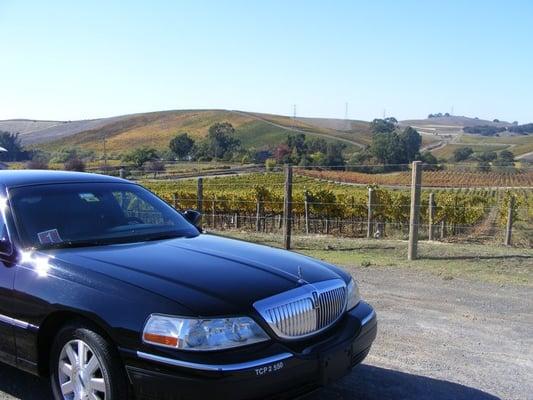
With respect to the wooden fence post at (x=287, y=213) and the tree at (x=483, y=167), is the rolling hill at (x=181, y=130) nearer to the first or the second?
the tree at (x=483, y=167)

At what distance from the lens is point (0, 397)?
396cm

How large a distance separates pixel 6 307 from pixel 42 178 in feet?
4.04

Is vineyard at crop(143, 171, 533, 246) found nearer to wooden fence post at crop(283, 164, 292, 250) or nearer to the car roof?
wooden fence post at crop(283, 164, 292, 250)

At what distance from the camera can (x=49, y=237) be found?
4.03 meters

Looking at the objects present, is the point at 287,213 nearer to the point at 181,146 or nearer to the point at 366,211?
the point at 366,211

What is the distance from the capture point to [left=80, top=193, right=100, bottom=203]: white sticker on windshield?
179 inches

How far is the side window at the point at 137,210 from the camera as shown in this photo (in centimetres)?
474

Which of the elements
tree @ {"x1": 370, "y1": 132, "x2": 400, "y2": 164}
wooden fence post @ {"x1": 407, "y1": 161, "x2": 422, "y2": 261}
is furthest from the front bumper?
tree @ {"x1": 370, "y1": 132, "x2": 400, "y2": 164}

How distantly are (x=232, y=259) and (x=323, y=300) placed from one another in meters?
0.70

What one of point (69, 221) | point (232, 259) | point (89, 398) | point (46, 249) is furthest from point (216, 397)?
point (69, 221)

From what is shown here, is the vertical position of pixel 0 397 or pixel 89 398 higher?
pixel 89 398

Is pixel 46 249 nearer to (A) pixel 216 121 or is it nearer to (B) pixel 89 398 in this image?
(B) pixel 89 398

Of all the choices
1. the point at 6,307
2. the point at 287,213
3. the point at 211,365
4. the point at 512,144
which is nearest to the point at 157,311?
the point at 211,365

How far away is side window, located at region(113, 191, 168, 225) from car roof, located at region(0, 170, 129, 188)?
0.77ft
